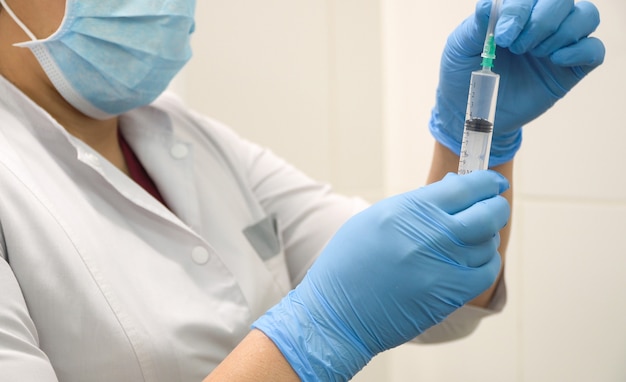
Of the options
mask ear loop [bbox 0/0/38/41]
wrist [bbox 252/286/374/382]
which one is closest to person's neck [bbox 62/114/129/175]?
mask ear loop [bbox 0/0/38/41]

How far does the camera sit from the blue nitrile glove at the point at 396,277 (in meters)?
0.69

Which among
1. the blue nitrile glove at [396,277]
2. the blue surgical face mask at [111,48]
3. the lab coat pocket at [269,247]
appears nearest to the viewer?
the blue nitrile glove at [396,277]

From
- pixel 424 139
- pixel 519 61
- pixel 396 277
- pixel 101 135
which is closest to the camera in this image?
pixel 396 277

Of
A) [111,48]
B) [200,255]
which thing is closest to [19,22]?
[111,48]

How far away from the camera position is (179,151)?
1.09 metres

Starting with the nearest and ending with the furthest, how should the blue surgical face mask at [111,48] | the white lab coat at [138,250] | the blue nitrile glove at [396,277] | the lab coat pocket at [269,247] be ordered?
the blue nitrile glove at [396,277] < the white lab coat at [138,250] < the blue surgical face mask at [111,48] < the lab coat pocket at [269,247]

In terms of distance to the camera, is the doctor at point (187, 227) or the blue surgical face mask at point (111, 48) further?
the blue surgical face mask at point (111, 48)

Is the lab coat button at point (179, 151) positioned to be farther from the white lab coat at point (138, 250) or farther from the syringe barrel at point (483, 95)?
the syringe barrel at point (483, 95)

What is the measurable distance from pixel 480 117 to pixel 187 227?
0.43 metres

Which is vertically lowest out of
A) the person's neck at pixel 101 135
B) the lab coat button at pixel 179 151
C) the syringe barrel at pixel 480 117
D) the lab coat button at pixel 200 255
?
the lab coat button at pixel 200 255

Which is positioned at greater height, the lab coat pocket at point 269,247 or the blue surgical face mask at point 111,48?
the blue surgical face mask at point 111,48

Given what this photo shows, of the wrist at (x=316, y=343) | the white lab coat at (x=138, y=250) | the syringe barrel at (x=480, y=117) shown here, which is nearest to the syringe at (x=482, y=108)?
the syringe barrel at (x=480, y=117)

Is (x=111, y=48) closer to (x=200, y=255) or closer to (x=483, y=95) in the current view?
(x=200, y=255)

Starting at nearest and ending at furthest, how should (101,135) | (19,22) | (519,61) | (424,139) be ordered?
(519,61)
(19,22)
(101,135)
(424,139)
